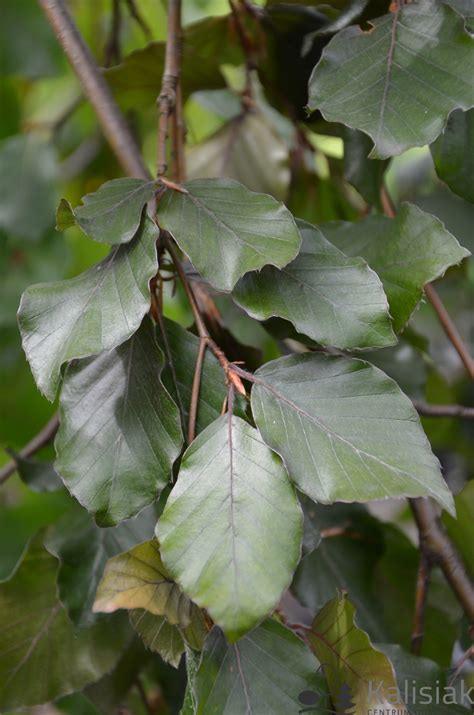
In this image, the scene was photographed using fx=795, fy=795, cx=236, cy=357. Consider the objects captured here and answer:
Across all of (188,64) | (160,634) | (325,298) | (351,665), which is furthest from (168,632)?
(188,64)

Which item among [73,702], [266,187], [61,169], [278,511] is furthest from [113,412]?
[61,169]

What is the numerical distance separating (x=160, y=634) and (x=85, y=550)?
136 mm

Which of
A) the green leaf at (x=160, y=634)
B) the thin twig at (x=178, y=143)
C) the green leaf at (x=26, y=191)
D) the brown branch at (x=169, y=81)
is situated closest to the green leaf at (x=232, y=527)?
the green leaf at (x=160, y=634)

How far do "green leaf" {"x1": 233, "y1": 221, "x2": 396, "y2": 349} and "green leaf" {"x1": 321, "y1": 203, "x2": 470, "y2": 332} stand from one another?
51 mm

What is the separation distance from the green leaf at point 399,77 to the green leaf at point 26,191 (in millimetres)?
471

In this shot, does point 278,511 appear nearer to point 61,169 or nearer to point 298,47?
point 298,47

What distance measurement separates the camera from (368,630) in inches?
26.6

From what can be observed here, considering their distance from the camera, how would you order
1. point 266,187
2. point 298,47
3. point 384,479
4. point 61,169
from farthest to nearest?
point 61,169, point 266,187, point 298,47, point 384,479

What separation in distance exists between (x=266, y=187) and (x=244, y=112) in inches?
3.6

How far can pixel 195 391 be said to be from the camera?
49cm

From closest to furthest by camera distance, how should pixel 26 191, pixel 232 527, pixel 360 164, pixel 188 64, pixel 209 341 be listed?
1. pixel 232 527
2. pixel 209 341
3. pixel 360 164
4. pixel 188 64
5. pixel 26 191

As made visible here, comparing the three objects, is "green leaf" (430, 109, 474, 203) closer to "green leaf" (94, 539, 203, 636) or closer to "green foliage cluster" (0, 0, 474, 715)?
"green foliage cluster" (0, 0, 474, 715)

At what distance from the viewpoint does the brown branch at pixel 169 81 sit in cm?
56

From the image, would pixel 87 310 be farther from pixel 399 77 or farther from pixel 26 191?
pixel 26 191
